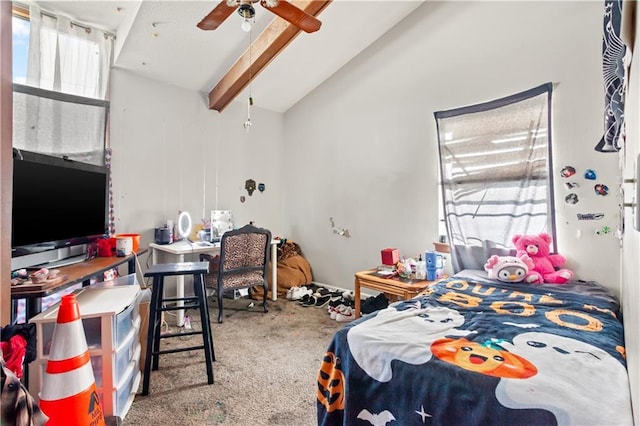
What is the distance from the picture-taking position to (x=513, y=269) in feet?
6.97

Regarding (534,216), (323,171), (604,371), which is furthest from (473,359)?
(323,171)

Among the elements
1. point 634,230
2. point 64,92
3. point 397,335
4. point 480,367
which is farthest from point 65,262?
point 634,230

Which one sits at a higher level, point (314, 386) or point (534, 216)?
point (534, 216)

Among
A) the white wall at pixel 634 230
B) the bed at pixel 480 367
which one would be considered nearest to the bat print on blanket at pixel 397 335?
the bed at pixel 480 367

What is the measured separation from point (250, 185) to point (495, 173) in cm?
279

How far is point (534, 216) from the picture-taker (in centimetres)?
232

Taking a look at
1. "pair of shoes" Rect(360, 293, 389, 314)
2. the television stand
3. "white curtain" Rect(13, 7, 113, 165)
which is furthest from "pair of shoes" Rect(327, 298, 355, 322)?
"white curtain" Rect(13, 7, 113, 165)

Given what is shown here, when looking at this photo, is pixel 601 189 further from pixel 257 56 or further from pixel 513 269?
pixel 257 56

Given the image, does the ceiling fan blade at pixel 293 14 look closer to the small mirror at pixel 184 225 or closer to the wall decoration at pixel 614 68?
the wall decoration at pixel 614 68

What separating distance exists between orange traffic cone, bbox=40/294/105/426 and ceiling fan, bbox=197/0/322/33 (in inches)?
64.0

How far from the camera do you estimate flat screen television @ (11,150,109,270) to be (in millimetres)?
1534

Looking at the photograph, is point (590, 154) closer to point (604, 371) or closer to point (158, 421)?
point (604, 371)

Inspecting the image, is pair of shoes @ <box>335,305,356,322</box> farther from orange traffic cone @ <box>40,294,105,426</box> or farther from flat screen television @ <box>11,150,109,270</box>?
flat screen television @ <box>11,150,109,270</box>

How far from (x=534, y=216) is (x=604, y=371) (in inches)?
61.8
